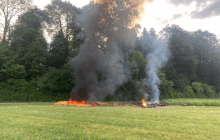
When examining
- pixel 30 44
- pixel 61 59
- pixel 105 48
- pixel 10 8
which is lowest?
pixel 61 59

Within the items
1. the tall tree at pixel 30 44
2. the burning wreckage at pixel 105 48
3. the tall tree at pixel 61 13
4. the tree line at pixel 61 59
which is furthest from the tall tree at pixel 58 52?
the burning wreckage at pixel 105 48

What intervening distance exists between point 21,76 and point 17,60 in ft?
10.2

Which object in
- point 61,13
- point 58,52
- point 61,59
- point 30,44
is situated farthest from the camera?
point 61,13

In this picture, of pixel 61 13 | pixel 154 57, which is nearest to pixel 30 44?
pixel 61 13

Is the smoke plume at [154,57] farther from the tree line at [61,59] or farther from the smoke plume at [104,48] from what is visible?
the smoke plume at [104,48]

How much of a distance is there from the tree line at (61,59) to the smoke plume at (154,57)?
43cm

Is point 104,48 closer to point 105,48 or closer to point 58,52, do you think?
point 105,48

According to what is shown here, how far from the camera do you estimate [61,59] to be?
31.0 metres

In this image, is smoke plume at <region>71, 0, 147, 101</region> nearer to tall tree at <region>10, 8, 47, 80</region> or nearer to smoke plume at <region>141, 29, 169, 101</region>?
smoke plume at <region>141, 29, 169, 101</region>

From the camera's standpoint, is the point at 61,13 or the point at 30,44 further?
the point at 61,13

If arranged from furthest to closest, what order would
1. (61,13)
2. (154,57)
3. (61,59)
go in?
(61,13), (61,59), (154,57)

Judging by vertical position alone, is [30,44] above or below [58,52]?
above

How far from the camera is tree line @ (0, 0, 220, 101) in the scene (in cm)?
2353

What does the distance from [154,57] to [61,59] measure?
16.7 meters
